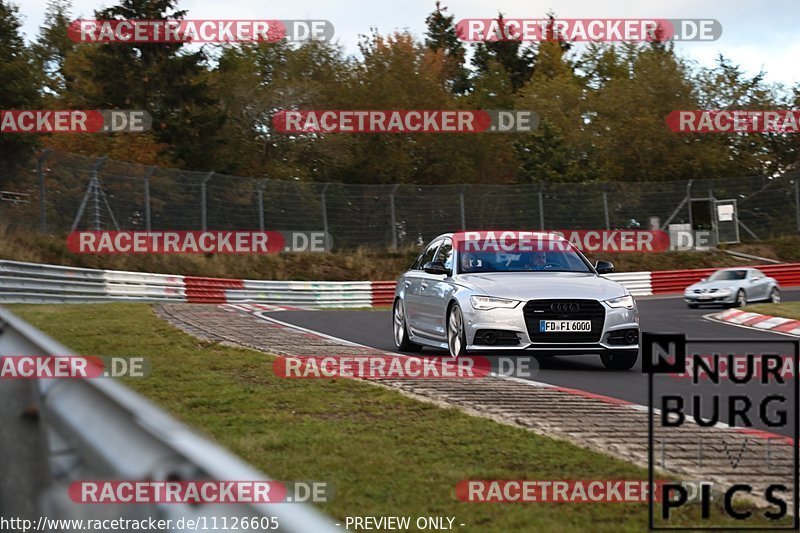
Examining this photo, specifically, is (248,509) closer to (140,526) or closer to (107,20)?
(140,526)

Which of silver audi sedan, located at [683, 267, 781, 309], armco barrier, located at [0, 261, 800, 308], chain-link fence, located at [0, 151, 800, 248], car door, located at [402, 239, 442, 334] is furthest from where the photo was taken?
silver audi sedan, located at [683, 267, 781, 309]

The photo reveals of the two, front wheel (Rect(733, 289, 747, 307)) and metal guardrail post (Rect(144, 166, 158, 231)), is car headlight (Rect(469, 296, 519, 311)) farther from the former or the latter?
front wheel (Rect(733, 289, 747, 307))

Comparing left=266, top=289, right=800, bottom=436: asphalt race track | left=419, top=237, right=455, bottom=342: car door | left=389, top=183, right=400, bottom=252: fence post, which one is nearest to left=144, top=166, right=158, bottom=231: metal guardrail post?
left=266, top=289, right=800, bottom=436: asphalt race track

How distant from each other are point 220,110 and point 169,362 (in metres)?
40.3

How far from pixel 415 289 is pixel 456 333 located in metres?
1.70

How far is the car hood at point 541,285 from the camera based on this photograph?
42.7ft

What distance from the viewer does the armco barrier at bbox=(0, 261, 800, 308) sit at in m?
23.8

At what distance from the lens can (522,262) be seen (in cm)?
1420

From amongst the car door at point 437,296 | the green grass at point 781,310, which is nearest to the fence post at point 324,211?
the green grass at point 781,310

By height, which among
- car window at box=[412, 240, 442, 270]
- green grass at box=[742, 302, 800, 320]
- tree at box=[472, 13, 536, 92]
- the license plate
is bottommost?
green grass at box=[742, 302, 800, 320]

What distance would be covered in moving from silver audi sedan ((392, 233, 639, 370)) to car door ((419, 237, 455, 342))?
0.05 ft

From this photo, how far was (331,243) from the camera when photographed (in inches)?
1486

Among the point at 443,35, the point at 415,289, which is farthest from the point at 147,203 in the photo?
the point at 443,35

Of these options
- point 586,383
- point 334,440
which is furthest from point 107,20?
point 334,440
